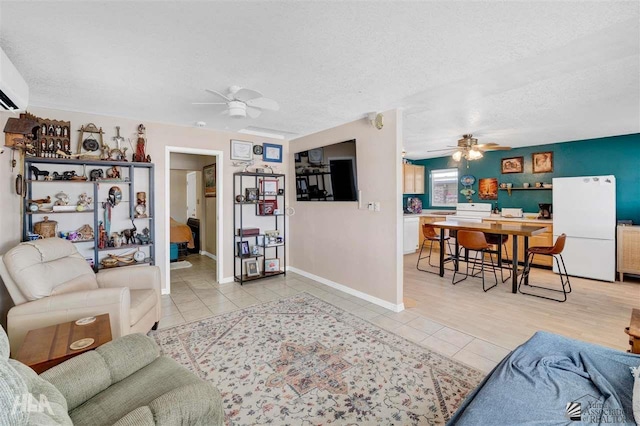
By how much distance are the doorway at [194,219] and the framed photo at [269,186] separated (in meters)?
0.67

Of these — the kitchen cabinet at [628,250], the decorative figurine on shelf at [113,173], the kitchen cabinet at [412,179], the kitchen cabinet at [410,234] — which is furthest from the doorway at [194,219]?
the kitchen cabinet at [628,250]

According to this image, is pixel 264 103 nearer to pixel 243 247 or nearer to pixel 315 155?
pixel 315 155

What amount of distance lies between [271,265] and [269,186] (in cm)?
135

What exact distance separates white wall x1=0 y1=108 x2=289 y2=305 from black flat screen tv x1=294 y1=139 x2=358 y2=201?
620 mm

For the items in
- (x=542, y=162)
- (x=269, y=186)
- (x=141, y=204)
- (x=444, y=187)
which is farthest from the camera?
(x=444, y=187)

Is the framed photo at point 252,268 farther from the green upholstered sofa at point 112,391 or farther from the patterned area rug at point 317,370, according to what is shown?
the green upholstered sofa at point 112,391

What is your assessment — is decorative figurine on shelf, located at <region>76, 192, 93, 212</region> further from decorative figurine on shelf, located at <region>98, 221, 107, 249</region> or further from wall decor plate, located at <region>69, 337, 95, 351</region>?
wall decor plate, located at <region>69, 337, 95, 351</region>

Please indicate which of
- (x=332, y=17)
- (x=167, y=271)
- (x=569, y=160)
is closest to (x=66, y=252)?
(x=167, y=271)

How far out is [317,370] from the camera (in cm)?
227

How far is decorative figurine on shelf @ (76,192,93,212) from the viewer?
11.2ft

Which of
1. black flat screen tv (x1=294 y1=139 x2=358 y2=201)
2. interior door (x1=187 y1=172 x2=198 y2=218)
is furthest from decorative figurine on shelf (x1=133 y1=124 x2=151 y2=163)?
interior door (x1=187 y1=172 x2=198 y2=218)

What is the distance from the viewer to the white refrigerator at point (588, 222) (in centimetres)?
452

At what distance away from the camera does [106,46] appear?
6.70 feet

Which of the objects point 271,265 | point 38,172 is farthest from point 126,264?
point 271,265
